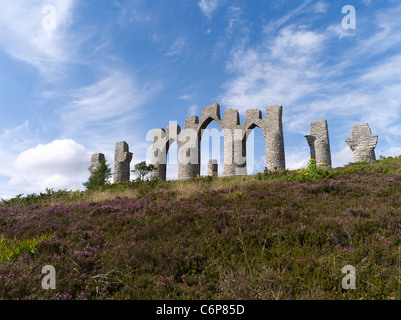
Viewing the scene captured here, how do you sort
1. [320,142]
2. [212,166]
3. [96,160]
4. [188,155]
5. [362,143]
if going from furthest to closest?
[212,166] < [96,160] < [188,155] < [320,142] < [362,143]

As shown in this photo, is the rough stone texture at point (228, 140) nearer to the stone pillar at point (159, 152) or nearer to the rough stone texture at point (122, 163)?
the stone pillar at point (159, 152)

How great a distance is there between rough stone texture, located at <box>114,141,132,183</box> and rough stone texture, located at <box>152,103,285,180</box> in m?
3.37

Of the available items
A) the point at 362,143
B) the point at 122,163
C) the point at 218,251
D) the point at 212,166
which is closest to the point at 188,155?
the point at 212,166

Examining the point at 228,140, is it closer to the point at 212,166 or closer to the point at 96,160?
the point at 212,166

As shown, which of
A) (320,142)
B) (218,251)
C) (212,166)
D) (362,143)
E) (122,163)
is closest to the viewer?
(218,251)

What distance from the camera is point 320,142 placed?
80.0 feet

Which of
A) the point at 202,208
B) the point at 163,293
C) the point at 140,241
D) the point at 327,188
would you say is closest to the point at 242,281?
the point at 163,293

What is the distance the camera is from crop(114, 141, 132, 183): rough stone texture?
30.8m

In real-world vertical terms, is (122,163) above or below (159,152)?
below

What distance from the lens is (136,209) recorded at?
7.84 m

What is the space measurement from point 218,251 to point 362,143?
79.9 ft

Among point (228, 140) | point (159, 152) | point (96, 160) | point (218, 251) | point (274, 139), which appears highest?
point (228, 140)
